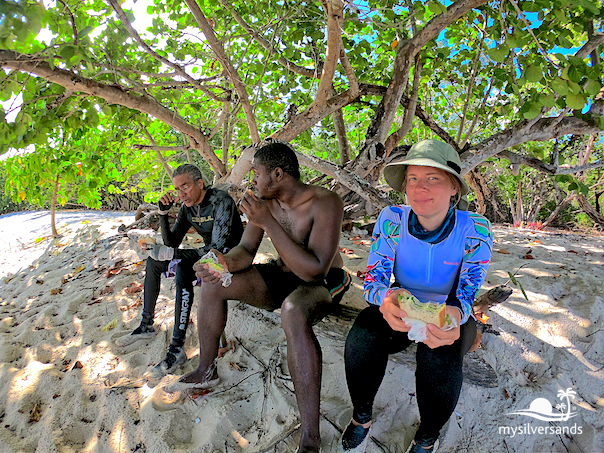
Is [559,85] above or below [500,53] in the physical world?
below

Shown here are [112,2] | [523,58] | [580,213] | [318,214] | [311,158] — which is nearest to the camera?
[318,214]

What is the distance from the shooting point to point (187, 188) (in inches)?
116

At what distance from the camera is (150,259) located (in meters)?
2.98

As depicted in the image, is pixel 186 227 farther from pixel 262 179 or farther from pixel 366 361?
A: pixel 366 361

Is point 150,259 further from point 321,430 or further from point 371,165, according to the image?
point 371,165

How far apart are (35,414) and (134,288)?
1814 mm

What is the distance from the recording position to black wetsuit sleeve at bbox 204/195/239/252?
9.29 ft

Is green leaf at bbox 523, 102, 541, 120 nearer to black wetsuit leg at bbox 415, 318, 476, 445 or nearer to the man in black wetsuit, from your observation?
black wetsuit leg at bbox 415, 318, 476, 445

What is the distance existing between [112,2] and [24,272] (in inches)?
189

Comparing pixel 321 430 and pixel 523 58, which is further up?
pixel 523 58

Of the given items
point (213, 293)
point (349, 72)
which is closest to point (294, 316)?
point (213, 293)

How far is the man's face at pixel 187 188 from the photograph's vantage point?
2.93 meters

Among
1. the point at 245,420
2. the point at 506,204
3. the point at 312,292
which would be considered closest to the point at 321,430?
the point at 245,420

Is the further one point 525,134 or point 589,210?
point 589,210
